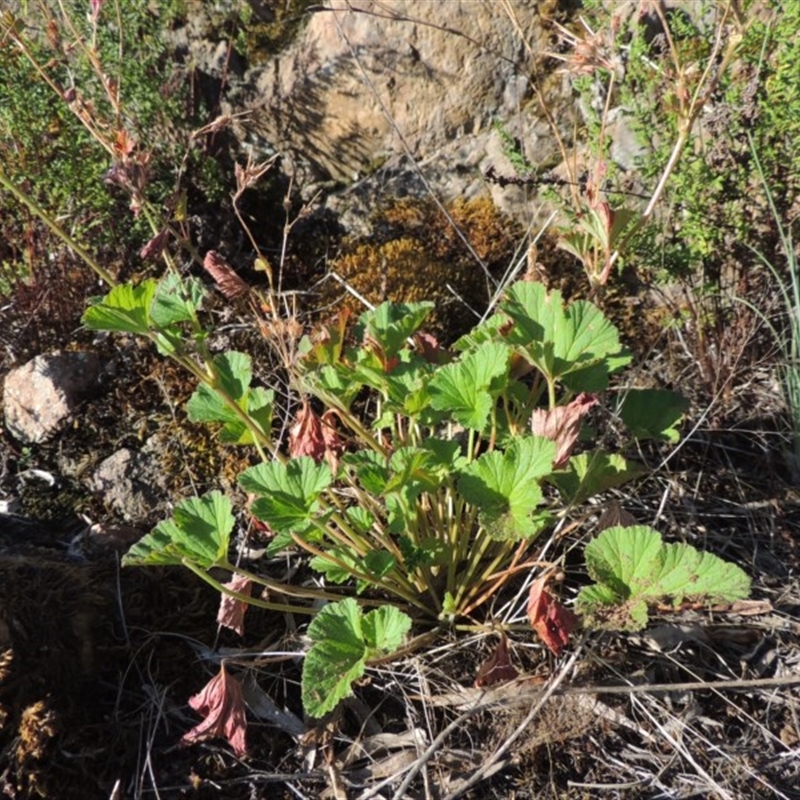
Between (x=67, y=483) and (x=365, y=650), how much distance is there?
116 centimetres

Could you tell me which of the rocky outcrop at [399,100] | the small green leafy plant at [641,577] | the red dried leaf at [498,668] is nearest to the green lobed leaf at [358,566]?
the red dried leaf at [498,668]

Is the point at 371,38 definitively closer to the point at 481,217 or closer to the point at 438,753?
the point at 481,217

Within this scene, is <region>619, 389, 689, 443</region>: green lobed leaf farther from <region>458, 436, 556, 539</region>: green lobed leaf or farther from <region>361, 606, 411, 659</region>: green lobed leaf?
<region>361, 606, 411, 659</region>: green lobed leaf

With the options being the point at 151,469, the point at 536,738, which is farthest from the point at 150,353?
the point at 536,738

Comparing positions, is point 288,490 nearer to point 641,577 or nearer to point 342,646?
point 342,646

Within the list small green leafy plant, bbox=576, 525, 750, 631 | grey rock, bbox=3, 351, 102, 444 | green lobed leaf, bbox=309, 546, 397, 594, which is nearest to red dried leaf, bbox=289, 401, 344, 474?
green lobed leaf, bbox=309, 546, 397, 594

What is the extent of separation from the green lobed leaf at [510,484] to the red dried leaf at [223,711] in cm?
59

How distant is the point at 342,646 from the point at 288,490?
296 millimetres

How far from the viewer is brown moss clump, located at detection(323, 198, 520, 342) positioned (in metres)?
2.62

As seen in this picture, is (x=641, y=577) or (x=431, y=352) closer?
(x=641, y=577)

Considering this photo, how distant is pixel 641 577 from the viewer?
1568 mm

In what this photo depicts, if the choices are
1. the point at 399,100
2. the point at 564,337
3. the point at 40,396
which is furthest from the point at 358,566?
the point at 399,100

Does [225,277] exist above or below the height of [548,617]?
above

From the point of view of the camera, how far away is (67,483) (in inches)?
93.1
